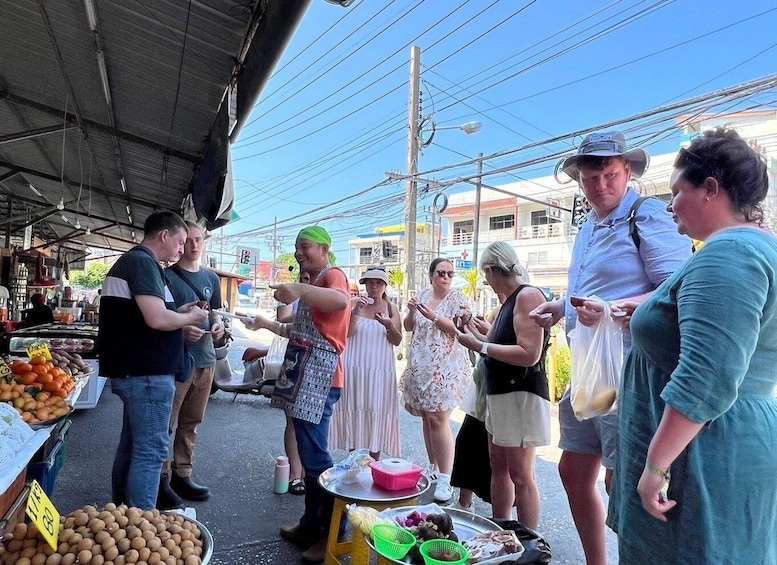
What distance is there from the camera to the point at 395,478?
2.29 metres

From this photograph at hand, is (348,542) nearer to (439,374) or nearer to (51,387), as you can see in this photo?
(439,374)

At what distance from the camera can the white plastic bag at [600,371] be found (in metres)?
1.75

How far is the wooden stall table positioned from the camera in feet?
7.20

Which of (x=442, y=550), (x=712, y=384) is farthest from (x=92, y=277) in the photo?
(x=712, y=384)

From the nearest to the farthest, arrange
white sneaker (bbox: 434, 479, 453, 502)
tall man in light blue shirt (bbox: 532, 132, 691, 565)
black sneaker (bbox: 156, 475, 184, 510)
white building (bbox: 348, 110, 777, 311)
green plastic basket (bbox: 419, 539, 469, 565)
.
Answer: green plastic basket (bbox: 419, 539, 469, 565), tall man in light blue shirt (bbox: 532, 132, 691, 565), black sneaker (bbox: 156, 475, 184, 510), white sneaker (bbox: 434, 479, 453, 502), white building (bbox: 348, 110, 777, 311)

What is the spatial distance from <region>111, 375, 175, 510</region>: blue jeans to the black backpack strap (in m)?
2.39

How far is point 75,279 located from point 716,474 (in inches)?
1644

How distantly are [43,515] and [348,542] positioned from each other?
1452 millimetres

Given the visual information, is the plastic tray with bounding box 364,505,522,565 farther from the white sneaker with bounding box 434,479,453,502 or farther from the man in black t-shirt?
the white sneaker with bounding box 434,479,453,502

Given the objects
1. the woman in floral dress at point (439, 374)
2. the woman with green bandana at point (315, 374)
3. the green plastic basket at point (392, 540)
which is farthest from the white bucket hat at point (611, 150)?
the woman in floral dress at point (439, 374)

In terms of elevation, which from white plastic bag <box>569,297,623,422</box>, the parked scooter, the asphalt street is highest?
white plastic bag <box>569,297,623,422</box>

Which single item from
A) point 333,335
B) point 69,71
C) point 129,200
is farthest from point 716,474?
point 129,200

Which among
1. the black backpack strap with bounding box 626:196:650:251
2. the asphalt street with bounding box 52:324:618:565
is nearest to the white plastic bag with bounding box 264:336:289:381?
the asphalt street with bounding box 52:324:618:565

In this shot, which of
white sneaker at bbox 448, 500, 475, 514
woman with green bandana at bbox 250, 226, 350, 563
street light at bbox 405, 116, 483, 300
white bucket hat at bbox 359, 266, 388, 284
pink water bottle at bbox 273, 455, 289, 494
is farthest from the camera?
street light at bbox 405, 116, 483, 300
